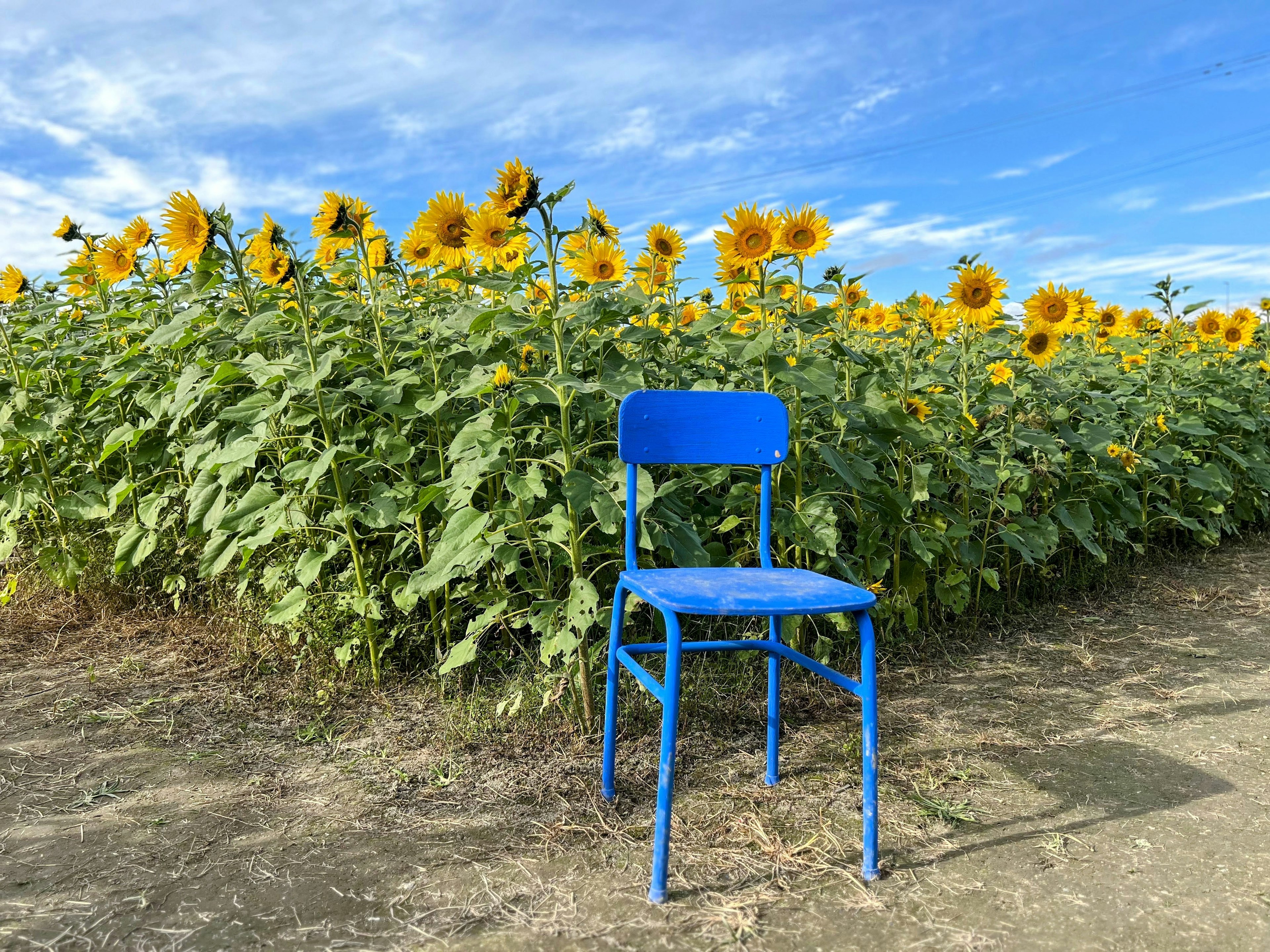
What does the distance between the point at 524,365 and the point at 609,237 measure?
70 cm

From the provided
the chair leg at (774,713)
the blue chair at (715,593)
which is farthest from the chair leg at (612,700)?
the chair leg at (774,713)

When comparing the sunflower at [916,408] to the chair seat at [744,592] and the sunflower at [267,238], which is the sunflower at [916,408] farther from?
the sunflower at [267,238]

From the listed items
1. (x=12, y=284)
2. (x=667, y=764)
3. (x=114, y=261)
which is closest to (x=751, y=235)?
(x=667, y=764)

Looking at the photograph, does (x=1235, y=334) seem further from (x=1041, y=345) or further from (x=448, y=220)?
(x=448, y=220)

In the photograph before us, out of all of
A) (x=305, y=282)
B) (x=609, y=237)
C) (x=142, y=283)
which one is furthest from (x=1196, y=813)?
(x=142, y=283)

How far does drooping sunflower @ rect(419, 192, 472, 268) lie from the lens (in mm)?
2990

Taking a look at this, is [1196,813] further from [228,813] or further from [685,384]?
[228,813]

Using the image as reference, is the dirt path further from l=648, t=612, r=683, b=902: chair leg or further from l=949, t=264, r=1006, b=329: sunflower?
l=949, t=264, r=1006, b=329: sunflower

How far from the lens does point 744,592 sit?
212 cm

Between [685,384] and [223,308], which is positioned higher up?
[223,308]

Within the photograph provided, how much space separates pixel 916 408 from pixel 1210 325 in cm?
425

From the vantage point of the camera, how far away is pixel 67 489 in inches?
179

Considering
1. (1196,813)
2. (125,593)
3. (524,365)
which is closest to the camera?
(1196,813)

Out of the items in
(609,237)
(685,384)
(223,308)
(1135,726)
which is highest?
(609,237)
